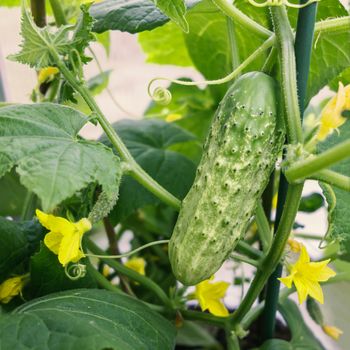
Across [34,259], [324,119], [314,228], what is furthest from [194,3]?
[314,228]

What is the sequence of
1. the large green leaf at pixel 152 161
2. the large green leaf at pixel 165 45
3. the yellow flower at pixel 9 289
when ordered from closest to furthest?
the yellow flower at pixel 9 289, the large green leaf at pixel 152 161, the large green leaf at pixel 165 45

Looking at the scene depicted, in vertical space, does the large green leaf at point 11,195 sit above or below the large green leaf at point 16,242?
below

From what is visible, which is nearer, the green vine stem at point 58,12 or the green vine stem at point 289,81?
the green vine stem at point 289,81

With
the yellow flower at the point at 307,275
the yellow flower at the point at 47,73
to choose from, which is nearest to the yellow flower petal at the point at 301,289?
the yellow flower at the point at 307,275

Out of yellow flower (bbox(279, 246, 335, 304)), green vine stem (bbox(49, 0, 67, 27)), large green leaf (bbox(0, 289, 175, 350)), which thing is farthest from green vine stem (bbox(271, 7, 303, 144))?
green vine stem (bbox(49, 0, 67, 27))

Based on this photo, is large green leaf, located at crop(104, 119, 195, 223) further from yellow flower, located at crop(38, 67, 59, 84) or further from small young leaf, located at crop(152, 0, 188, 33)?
small young leaf, located at crop(152, 0, 188, 33)

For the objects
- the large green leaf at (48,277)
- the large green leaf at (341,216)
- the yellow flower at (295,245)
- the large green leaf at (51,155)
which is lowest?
the large green leaf at (48,277)

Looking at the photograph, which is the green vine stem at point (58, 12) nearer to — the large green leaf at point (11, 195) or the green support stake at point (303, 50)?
the large green leaf at point (11, 195)
